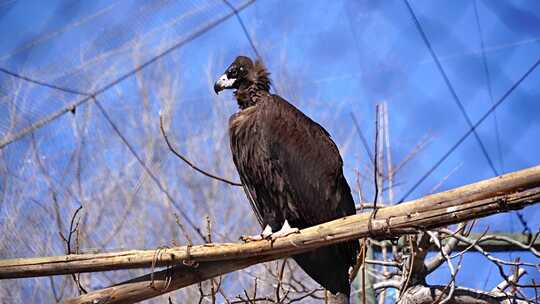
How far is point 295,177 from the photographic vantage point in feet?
15.3

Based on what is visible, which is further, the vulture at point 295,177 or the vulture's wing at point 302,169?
the vulture's wing at point 302,169

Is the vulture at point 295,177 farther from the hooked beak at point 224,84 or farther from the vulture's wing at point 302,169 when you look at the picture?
the hooked beak at point 224,84

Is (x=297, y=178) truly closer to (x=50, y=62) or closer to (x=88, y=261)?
(x=88, y=261)

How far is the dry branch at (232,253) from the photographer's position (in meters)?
3.38

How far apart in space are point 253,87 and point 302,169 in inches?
26.5

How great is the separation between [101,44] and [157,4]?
1.77ft

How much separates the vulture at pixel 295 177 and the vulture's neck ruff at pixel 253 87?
215mm

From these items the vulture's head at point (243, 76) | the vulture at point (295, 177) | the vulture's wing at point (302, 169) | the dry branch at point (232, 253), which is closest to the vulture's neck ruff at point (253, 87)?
the vulture's head at point (243, 76)

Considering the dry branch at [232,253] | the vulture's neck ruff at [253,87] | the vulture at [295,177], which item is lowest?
the dry branch at [232,253]

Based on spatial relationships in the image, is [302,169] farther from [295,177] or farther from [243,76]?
[243,76]

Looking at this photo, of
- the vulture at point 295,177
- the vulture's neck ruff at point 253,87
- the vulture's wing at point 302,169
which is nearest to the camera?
the vulture at point 295,177

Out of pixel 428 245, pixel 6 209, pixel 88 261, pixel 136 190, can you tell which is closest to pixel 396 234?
pixel 428 245

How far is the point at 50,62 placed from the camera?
6.63 meters

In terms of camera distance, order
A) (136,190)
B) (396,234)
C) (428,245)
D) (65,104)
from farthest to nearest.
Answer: (136,190) < (65,104) < (428,245) < (396,234)
